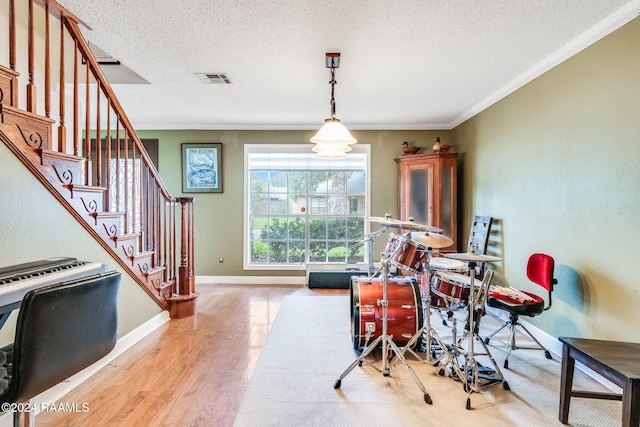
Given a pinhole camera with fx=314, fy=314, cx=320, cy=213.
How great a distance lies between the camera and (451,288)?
2.25 m

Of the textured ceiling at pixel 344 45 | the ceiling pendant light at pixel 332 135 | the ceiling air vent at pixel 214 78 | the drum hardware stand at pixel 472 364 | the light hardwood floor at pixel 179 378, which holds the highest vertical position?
the ceiling air vent at pixel 214 78

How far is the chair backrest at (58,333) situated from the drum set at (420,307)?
4.75 feet

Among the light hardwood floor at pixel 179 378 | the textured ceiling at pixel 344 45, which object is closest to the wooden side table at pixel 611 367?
the light hardwood floor at pixel 179 378

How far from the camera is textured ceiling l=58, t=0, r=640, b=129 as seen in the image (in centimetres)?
199

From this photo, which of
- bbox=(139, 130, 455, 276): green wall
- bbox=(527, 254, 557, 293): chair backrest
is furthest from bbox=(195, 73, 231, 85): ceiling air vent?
bbox=(527, 254, 557, 293): chair backrest

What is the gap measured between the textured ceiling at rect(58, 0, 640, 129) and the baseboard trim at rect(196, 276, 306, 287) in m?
2.64

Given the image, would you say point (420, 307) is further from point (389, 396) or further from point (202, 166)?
point (202, 166)

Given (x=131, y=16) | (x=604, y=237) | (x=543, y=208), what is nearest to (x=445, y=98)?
(x=543, y=208)

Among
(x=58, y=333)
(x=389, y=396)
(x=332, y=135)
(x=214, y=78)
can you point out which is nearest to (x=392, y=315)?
(x=389, y=396)

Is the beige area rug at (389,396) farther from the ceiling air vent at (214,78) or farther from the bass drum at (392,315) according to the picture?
the ceiling air vent at (214,78)

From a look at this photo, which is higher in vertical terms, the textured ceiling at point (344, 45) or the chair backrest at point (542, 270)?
the textured ceiling at point (344, 45)

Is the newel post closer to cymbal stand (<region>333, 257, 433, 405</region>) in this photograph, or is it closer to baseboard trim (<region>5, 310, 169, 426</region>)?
baseboard trim (<region>5, 310, 169, 426</region>)

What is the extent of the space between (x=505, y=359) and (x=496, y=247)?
1510 millimetres

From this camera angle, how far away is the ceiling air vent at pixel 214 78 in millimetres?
3018
